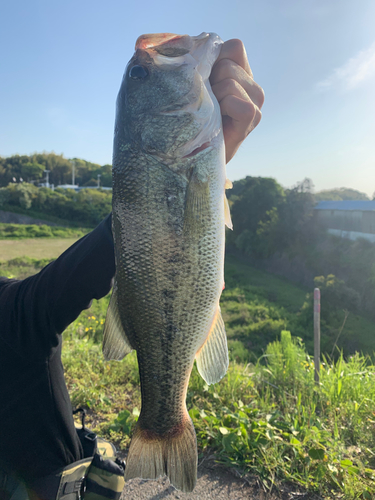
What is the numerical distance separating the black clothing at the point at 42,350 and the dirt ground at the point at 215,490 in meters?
1.28

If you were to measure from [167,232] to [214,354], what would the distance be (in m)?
0.69

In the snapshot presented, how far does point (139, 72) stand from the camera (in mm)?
1518

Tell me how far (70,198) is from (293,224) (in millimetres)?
28146

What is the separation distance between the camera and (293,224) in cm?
3262

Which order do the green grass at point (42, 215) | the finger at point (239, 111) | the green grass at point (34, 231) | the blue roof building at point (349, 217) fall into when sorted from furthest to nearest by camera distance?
the green grass at point (42, 215) < the green grass at point (34, 231) < the blue roof building at point (349, 217) < the finger at point (239, 111)

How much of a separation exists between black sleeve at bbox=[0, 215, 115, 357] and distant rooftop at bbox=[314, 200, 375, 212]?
27.8 meters

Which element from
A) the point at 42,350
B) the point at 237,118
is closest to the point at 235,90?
the point at 237,118

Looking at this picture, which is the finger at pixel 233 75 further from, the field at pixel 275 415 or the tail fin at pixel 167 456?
the field at pixel 275 415

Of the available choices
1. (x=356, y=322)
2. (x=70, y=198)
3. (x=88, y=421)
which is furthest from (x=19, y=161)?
(x=88, y=421)

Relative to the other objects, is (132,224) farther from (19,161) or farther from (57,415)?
(19,161)

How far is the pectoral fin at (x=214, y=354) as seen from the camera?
158 centimetres

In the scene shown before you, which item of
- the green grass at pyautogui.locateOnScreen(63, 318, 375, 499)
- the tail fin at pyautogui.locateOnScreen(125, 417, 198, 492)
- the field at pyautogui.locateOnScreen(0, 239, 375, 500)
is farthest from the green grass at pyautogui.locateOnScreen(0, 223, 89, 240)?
the tail fin at pyautogui.locateOnScreen(125, 417, 198, 492)

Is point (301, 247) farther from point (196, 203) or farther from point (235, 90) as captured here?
point (196, 203)

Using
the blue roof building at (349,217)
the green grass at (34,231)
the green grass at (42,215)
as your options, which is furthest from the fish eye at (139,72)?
the green grass at (42,215)
